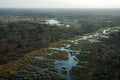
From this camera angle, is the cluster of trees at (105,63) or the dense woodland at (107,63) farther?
the cluster of trees at (105,63)

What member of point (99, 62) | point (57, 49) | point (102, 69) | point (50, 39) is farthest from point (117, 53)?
point (50, 39)

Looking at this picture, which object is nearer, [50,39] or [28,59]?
[28,59]

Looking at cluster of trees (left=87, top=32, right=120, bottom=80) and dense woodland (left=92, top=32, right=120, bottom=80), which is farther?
cluster of trees (left=87, top=32, right=120, bottom=80)

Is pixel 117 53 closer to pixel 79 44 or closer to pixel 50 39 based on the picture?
pixel 79 44

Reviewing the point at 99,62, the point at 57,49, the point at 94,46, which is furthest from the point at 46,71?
the point at 94,46

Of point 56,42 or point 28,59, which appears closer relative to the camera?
point 28,59

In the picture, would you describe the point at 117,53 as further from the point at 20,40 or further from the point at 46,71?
the point at 20,40

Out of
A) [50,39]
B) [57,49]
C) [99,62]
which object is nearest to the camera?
[99,62]

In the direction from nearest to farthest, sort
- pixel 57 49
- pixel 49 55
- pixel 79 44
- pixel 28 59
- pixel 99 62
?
pixel 99 62, pixel 28 59, pixel 49 55, pixel 57 49, pixel 79 44

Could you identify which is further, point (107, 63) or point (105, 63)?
point (105, 63)
